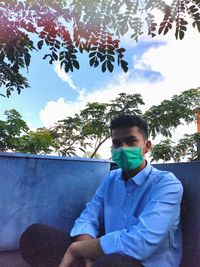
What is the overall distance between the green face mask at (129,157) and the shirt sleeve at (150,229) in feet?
0.90

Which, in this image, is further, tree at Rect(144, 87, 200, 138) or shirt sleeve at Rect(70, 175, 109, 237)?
tree at Rect(144, 87, 200, 138)

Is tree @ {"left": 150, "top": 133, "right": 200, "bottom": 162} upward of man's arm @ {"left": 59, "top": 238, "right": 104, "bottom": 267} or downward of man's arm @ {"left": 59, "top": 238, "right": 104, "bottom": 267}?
upward

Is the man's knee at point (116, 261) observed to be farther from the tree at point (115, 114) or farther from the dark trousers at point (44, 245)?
the tree at point (115, 114)

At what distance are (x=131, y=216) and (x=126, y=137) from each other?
424 millimetres

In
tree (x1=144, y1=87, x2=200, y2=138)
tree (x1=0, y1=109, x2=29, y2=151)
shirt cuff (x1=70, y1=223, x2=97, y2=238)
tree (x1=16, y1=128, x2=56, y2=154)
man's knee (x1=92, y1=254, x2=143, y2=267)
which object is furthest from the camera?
tree (x1=144, y1=87, x2=200, y2=138)

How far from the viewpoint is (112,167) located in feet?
7.23

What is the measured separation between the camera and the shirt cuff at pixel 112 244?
132 centimetres

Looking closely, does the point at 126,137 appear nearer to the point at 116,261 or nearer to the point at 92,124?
the point at 116,261

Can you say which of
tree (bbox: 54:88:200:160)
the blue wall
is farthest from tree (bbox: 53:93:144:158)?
the blue wall

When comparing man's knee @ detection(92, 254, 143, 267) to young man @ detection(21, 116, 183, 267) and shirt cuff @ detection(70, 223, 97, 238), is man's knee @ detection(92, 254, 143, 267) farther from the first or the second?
shirt cuff @ detection(70, 223, 97, 238)

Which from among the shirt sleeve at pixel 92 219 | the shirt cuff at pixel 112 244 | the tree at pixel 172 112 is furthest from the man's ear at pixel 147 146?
the tree at pixel 172 112

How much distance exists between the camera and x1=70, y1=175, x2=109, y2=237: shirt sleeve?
1626 millimetres

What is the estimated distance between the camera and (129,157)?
168cm

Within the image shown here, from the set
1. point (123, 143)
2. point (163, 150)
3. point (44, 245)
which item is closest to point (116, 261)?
point (44, 245)
